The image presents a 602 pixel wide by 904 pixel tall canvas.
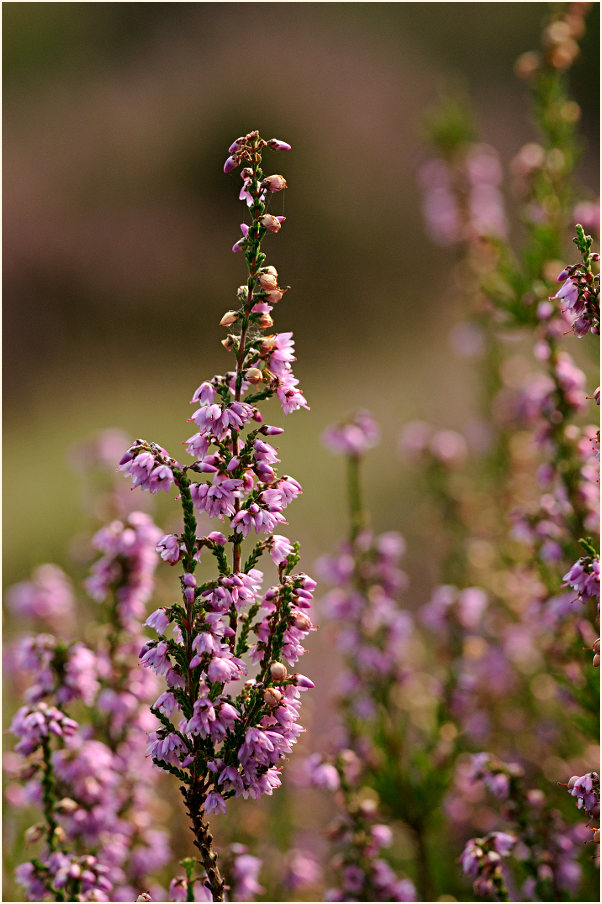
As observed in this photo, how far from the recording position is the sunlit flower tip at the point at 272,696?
82.3 inches

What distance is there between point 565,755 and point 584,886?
2.26ft

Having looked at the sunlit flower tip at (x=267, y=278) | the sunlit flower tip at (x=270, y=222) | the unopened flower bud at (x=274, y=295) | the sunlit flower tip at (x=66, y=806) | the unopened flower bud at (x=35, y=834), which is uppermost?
the sunlit flower tip at (x=270, y=222)

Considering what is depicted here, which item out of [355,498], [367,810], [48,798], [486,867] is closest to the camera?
[486,867]

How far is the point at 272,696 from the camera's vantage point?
209cm

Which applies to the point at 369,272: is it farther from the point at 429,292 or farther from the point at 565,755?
the point at 565,755

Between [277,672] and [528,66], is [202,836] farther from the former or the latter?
[528,66]

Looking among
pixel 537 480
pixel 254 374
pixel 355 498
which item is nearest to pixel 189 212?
pixel 355 498

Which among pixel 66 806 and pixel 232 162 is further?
pixel 66 806

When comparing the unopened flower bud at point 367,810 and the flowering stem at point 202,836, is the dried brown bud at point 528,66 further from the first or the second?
the flowering stem at point 202,836

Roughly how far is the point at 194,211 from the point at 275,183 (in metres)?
15.4

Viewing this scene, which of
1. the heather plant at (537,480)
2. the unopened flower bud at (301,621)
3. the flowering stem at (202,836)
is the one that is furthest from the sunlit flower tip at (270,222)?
the flowering stem at (202,836)

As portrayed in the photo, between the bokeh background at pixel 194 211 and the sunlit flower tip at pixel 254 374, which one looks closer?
the sunlit flower tip at pixel 254 374

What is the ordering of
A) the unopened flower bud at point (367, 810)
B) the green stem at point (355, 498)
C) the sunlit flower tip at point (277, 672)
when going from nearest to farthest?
the sunlit flower tip at point (277, 672) → the unopened flower bud at point (367, 810) → the green stem at point (355, 498)

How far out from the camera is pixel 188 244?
16.9 m
